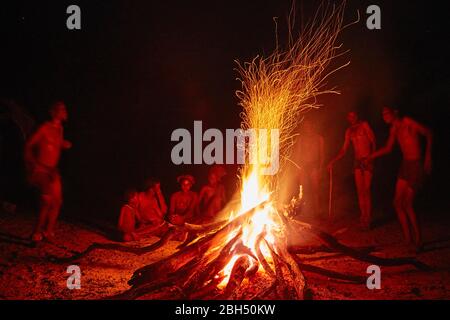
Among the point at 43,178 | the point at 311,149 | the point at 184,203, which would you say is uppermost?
the point at 311,149

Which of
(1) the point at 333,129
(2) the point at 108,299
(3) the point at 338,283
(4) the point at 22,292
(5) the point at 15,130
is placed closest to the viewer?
(2) the point at 108,299

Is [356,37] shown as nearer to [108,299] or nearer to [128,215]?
[128,215]

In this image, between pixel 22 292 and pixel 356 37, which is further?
pixel 356 37

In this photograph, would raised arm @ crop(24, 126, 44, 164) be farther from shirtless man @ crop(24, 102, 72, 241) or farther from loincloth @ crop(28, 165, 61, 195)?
loincloth @ crop(28, 165, 61, 195)

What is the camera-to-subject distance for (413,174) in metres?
6.15

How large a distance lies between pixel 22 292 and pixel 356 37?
8.25 metres

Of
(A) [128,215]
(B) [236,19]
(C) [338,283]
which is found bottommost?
(C) [338,283]

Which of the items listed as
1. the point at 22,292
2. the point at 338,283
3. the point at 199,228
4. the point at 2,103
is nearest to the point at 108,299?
the point at 22,292

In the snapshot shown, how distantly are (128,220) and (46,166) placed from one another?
1498 mm

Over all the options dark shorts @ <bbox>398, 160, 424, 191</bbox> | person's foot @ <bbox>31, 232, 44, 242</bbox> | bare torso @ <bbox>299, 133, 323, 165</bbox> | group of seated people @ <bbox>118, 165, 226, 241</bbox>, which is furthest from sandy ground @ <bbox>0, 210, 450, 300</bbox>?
bare torso @ <bbox>299, 133, 323, 165</bbox>

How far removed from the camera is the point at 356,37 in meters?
9.40

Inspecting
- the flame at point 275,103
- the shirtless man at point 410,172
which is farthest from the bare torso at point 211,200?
the shirtless man at point 410,172

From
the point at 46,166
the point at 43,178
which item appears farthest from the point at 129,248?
the point at 46,166

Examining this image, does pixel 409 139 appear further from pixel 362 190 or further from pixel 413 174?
pixel 362 190
